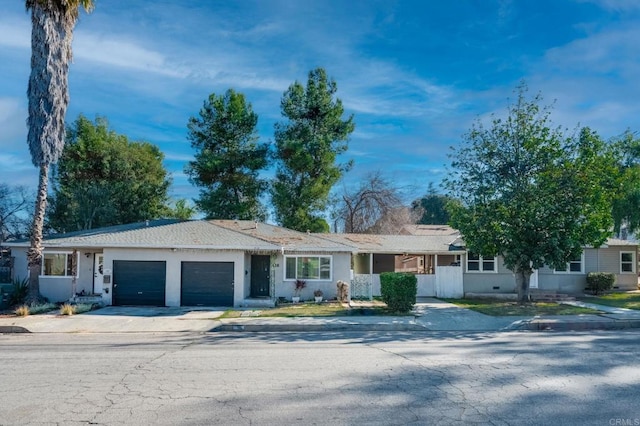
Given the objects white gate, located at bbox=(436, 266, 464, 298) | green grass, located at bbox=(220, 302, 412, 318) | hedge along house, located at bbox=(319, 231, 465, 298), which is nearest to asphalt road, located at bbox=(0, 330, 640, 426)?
green grass, located at bbox=(220, 302, 412, 318)

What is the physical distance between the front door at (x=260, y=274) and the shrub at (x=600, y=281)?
1764cm

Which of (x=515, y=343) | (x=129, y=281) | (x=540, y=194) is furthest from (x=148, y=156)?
(x=515, y=343)

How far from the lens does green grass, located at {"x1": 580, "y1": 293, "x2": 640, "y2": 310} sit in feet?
66.9

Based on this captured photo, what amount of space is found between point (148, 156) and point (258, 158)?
31.8ft

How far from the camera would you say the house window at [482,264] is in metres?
26.4

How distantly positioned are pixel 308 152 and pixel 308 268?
1454cm

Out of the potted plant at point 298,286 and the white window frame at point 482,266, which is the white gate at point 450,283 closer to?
the white window frame at point 482,266

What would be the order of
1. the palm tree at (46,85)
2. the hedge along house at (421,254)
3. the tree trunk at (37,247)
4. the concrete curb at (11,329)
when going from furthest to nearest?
the hedge along house at (421,254) < the tree trunk at (37,247) < the palm tree at (46,85) < the concrete curb at (11,329)

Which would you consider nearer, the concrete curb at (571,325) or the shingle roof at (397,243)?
the concrete curb at (571,325)

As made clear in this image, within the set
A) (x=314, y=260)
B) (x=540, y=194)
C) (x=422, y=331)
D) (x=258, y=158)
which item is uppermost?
(x=258, y=158)

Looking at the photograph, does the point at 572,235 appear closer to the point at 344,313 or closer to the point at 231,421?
the point at 344,313

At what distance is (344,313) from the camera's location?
58.1 ft

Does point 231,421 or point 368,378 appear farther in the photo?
point 368,378

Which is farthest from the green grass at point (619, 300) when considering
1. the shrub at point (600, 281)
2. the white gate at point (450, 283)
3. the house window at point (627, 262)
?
the white gate at point (450, 283)
